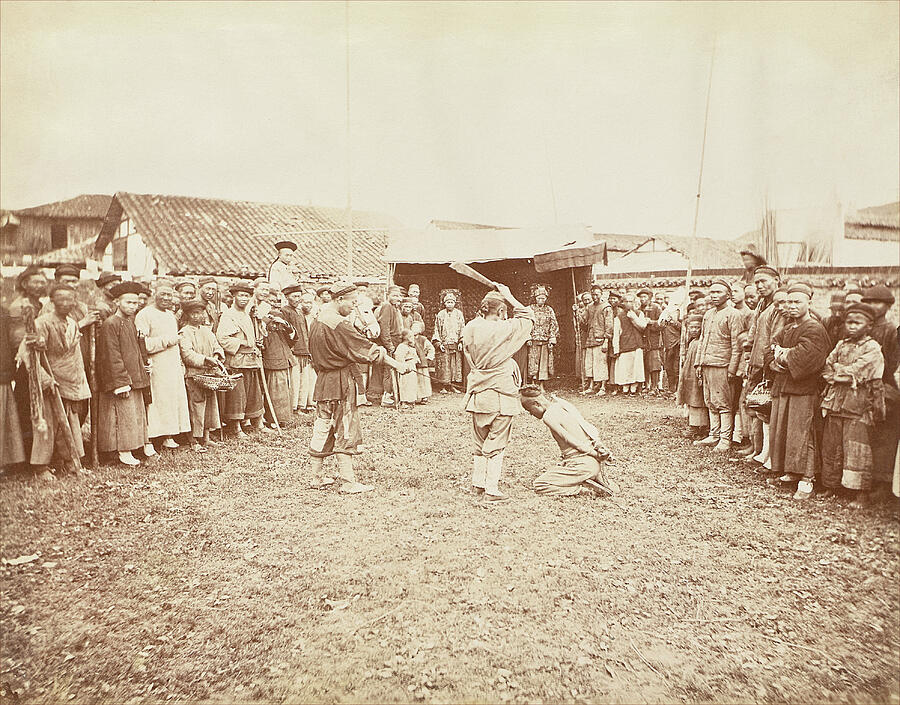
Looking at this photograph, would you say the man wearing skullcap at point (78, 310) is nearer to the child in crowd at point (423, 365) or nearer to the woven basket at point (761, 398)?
the child in crowd at point (423, 365)

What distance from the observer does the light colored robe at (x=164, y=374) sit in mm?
2715

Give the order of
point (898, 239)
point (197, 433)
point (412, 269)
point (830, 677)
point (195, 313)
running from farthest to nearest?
point (197, 433) < point (195, 313) < point (412, 269) < point (898, 239) < point (830, 677)

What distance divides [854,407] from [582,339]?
1021 mm

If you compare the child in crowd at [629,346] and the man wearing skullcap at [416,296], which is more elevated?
the man wearing skullcap at [416,296]

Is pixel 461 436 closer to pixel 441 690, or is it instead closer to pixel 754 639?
pixel 441 690

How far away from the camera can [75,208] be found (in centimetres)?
226

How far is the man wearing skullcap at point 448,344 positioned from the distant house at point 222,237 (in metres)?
0.29

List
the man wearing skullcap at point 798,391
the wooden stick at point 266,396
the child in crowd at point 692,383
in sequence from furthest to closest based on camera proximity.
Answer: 1. the wooden stick at point 266,396
2. the child in crowd at point 692,383
3. the man wearing skullcap at point 798,391

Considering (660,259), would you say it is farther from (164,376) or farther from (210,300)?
(164,376)

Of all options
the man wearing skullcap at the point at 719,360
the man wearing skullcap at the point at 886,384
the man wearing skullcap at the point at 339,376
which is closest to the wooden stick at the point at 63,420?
the man wearing skullcap at the point at 339,376

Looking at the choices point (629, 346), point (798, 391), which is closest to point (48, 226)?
point (629, 346)

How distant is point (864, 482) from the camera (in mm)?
2201

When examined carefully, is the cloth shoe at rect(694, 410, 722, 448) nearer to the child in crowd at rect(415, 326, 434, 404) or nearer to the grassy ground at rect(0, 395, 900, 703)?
the grassy ground at rect(0, 395, 900, 703)

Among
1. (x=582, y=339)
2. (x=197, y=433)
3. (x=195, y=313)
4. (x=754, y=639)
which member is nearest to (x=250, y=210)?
(x=195, y=313)
